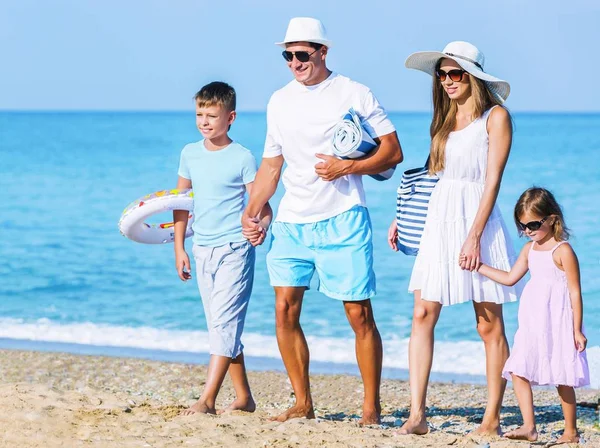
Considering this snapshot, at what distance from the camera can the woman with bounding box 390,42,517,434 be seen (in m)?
4.68

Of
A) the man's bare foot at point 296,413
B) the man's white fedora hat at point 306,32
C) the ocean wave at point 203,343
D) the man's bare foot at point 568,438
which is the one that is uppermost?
the man's white fedora hat at point 306,32

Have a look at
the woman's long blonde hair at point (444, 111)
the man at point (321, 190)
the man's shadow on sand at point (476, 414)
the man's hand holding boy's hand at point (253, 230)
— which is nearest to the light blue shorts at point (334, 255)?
the man at point (321, 190)

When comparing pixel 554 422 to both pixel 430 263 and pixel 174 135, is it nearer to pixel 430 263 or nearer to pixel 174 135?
pixel 430 263

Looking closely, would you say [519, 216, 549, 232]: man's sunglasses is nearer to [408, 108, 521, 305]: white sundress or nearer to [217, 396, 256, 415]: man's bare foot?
[408, 108, 521, 305]: white sundress

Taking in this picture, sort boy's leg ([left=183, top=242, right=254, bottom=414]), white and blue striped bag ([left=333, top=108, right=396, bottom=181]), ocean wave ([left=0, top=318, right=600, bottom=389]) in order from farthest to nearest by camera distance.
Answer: ocean wave ([left=0, top=318, right=600, bottom=389]) → boy's leg ([left=183, top=242, right=254, bottom=414]) → white and blue striped bag ([left=333, top=108, right=396, bottom=181])

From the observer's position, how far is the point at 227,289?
524cm

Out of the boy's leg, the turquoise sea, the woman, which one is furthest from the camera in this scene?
the turquoise sea

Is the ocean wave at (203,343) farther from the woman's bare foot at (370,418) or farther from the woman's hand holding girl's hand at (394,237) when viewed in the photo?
the woman's hand holding girl's hand at (394,237)

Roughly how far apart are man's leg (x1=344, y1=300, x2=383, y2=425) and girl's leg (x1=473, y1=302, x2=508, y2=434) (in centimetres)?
52

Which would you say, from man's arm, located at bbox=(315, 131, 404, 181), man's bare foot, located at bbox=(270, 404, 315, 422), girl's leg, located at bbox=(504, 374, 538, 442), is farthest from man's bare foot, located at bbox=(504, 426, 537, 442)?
man's arm, located at bbox=(315, 131, 404, 181)

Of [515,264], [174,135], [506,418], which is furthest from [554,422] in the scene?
[174,135]

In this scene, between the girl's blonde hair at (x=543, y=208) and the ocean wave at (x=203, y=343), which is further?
the ocean wave at (x=203, y=343)

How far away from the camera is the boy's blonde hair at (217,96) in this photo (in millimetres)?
5289

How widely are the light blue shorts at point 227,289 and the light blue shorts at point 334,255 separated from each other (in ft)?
0.89
